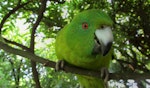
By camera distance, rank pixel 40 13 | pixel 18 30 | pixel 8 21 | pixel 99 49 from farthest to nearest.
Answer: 1. pixel 18 30
2. pixel 8 21
3. pixel 40 13
4. pixel 99 49

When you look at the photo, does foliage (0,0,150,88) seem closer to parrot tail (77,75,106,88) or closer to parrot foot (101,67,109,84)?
parrot tail (77,75,106,88)

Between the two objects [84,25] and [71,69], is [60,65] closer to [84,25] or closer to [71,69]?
[71,69]

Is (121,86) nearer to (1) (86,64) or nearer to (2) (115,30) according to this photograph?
(2) (115,30)

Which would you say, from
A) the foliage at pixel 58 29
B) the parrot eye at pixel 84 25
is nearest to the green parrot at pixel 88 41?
the parrot eye at pixel 84 25

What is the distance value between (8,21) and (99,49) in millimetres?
752

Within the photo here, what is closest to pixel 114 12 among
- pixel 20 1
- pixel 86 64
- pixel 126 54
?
pixel 126 54

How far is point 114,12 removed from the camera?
5.64 ft

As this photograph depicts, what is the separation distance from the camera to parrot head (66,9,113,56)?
0.95 meters

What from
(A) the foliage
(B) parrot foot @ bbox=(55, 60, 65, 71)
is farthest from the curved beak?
(A) the foliage

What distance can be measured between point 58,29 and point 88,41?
681 mm

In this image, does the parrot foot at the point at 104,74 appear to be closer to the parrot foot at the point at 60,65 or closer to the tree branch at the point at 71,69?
the tree branch at the point at 71,69

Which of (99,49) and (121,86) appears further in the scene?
(121,86)

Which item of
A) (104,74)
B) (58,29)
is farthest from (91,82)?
(58,29)

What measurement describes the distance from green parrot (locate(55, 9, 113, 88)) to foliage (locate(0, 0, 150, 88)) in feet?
1.77
